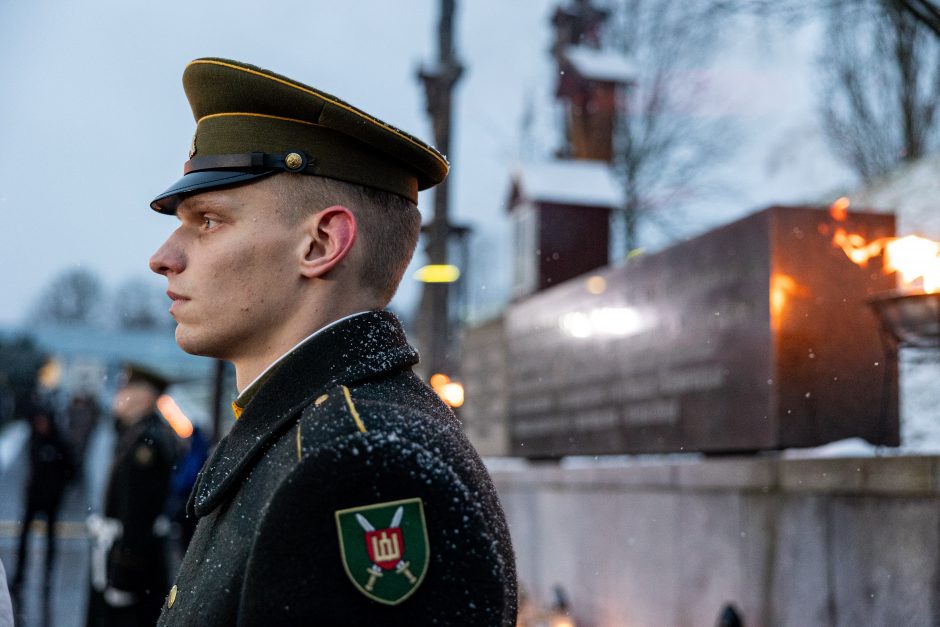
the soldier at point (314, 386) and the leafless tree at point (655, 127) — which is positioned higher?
the leafless tree at point (655, 127)

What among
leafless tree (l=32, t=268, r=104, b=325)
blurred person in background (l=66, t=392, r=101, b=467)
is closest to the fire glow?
blurred person in background (l=66, t=392, r=101, b=467)

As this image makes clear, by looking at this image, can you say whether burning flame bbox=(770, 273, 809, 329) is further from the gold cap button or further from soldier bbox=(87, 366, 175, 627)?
soldier bbox=(87, 366, 175, 627)

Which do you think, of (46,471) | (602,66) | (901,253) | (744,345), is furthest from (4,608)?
(46,471)

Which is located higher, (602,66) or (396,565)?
(602,66)

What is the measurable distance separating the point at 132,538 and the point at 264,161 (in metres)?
4.95

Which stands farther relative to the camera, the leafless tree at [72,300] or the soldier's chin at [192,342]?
the leafless tree at [72,300]

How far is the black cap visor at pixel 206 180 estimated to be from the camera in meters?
1.69

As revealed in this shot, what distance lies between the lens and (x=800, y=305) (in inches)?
A: 185

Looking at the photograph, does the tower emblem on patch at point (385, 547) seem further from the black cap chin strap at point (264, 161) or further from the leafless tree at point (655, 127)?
the leafless tree at point (655, 127)

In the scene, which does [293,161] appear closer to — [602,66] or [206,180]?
[206,180]

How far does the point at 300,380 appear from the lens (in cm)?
163

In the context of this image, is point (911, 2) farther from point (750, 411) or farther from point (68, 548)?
point (68, 548)

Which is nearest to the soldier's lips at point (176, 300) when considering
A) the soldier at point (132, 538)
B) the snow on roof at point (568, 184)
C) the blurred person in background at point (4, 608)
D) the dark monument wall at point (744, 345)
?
the blurred person in background at point (4, 608)

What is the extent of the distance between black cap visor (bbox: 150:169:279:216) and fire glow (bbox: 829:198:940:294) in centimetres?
280
